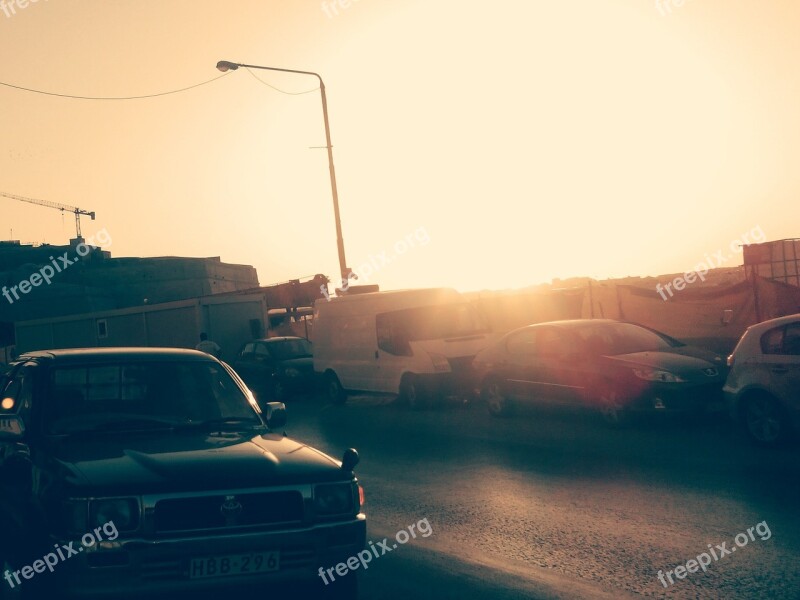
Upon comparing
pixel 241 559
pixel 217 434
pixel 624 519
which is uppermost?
pixel 217 434

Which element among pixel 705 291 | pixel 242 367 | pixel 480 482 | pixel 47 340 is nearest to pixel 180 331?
pixel 242 367

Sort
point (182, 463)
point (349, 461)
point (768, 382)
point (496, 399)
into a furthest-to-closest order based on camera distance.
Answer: point (496, 399)
point (768, 382)
point (349, 461)
point (182, 463)

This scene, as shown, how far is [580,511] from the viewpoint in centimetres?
845

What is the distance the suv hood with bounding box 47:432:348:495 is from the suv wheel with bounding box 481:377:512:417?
10461 mm

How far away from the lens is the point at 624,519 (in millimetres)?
8023

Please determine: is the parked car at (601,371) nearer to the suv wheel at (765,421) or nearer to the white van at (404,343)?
the suv wheel at (765,421)

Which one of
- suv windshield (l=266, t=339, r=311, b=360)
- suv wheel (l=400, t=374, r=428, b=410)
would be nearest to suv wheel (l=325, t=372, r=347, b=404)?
suv wheel (l=400, t=374, r=428, b=410)

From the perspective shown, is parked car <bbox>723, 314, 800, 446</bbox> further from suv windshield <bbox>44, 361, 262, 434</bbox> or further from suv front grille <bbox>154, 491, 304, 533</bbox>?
suv front grille <bbox>154, 491, 304, 533</bbox>

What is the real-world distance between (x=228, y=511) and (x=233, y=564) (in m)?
0.26

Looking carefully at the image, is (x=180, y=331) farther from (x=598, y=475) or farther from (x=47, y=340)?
(x=598, y=475)

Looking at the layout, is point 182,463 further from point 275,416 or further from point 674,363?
point 674,363

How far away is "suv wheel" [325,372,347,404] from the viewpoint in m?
21.0

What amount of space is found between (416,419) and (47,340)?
2124 cm

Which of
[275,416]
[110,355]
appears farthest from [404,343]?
[110,355]
